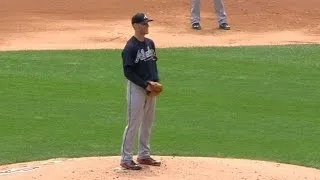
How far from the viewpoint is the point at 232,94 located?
1298 cm

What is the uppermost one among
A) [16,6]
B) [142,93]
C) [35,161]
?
[16,6]

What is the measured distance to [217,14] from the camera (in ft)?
60.6

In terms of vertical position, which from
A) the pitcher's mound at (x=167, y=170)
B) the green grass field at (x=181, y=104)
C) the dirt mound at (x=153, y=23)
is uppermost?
the dirt mound at (x=153, y=23)

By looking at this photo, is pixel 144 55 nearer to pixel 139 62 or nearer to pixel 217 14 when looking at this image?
pixel 139 62

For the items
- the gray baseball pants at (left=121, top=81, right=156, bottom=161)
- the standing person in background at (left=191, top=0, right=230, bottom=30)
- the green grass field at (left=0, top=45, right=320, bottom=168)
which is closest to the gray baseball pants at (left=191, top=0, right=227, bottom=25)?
the standing person in background at (left=191, top=0, right=230, bottom=30)

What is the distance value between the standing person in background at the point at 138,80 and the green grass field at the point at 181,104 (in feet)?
3.64

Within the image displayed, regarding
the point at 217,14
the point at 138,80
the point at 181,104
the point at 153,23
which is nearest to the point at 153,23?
the point at 153,23

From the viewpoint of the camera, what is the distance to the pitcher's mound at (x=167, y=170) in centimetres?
905

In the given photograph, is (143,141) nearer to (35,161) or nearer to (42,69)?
(35,161)

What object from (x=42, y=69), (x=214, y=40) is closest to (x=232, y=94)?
(x=42, y=69)

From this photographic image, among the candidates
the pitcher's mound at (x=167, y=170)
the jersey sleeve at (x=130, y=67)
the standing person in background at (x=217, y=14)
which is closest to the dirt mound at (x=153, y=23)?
the standing person in background at (x=217, y=14)

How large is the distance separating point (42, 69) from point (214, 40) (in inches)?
166

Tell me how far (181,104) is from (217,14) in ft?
20.7

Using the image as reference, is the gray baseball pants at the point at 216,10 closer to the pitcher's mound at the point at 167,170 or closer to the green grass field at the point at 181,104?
the green grass field at the point at 181,104
